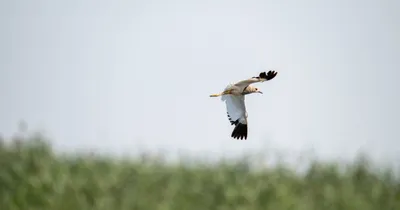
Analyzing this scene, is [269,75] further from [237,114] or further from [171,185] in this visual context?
[171,185]

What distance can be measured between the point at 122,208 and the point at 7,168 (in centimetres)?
199

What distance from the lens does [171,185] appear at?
12.0m

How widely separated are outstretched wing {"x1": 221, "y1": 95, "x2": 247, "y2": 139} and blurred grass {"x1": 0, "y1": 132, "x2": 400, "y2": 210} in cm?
436

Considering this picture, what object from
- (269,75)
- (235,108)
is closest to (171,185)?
(269,75)

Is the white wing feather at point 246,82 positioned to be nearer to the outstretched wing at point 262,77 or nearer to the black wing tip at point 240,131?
the outstretched wing at point 262,77

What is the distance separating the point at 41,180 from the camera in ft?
39.2

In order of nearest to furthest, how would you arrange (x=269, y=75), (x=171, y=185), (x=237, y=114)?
1. (x=171, y=185)
2. (x=269, y=75)
3. (x=237, y=114)

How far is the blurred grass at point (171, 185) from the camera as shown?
38.1 feet

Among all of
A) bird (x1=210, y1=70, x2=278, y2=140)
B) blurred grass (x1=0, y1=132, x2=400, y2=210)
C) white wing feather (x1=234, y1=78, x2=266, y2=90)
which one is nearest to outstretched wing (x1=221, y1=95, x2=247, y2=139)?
bird (x1=210, y1=70, x2=278, y2=140)

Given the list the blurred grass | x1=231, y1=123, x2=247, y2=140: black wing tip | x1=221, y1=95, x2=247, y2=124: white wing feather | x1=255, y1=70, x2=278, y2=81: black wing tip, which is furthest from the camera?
x1=231, y1=123, x2=247, y2=140: black wing tip

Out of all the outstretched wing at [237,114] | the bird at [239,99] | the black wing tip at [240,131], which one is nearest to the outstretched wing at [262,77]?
the bird at [239,99]

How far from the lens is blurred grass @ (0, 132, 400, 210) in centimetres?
1160

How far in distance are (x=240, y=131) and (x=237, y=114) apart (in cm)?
47

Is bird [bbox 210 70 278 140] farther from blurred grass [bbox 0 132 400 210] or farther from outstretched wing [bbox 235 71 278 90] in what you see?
blurred grass [bbox 0 132 400 210]
